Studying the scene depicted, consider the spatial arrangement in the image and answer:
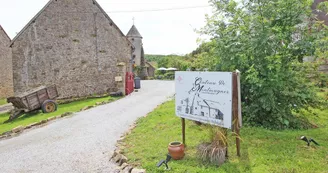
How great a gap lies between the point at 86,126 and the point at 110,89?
34.1ft

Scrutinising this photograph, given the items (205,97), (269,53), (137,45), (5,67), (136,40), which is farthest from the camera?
(136,40)

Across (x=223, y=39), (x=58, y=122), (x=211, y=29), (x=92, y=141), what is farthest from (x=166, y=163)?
(x=58, y=122)

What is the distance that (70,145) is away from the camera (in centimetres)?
725

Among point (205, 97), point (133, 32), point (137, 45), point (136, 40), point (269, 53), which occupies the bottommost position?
point (205, 97)

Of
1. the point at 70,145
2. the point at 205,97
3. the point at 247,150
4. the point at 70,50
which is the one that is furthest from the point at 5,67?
the point at 247,150

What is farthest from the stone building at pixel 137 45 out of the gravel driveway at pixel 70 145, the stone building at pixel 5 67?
the gravel driveway at pixel 70 145

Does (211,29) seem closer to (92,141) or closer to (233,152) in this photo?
(233,152)

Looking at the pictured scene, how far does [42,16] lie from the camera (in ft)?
54.7

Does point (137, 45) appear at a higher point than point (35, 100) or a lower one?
higher

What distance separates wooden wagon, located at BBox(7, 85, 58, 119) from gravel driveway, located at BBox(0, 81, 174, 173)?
313 centimetres

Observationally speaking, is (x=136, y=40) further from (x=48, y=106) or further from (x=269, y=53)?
(x=269, y=53)

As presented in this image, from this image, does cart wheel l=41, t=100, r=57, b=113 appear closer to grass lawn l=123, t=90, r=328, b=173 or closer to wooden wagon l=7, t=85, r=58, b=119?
wooden wagon l=7, t=85, r=58, b=119

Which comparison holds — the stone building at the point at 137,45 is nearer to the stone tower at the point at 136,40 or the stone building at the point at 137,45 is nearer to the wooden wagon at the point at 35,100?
the stone tower at the point at 136,40

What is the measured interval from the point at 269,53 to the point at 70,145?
20.1 feet
